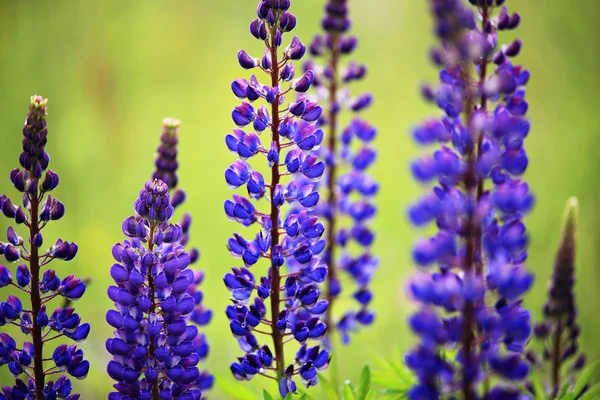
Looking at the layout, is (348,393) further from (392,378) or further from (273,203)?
(273,203)

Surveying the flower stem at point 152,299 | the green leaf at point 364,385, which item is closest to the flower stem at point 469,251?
the green leaf at point 364,385

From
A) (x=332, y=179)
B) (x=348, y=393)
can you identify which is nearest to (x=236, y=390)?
(x=348, y=393)

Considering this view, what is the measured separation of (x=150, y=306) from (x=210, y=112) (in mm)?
2780

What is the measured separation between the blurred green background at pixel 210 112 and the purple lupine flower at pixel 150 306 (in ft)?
3.91

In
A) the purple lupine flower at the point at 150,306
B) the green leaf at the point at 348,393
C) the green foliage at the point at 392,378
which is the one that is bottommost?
the green foliage at the point at 392,378

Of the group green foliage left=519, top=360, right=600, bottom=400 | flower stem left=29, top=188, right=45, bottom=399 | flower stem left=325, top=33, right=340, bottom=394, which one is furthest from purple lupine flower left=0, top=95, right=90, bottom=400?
green foliage left=519, top=360, right=600, bottom=400

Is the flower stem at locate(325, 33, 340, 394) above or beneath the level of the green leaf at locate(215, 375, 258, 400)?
above

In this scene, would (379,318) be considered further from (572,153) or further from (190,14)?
(190,14)

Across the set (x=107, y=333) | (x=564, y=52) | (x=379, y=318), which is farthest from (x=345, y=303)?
(x=564, y=52)

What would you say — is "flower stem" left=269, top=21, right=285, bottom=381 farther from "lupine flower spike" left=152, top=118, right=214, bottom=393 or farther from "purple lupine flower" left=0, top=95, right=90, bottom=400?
"purple lupine flower" left=0, top=95, right=90, bottom=400

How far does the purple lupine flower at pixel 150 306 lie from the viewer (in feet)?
4.04

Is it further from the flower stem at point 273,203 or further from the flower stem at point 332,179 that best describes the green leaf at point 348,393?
the flower stem at point 332,179

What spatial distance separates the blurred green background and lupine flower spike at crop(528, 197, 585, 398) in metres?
0.85

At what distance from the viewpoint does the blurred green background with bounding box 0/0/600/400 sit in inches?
114
